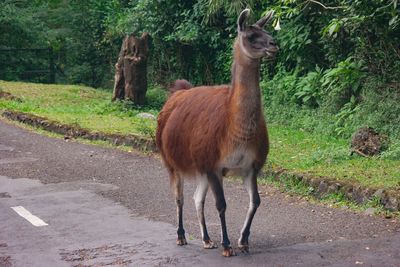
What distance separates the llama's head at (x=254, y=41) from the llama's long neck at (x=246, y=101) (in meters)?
0.06

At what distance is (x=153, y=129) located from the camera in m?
14.7

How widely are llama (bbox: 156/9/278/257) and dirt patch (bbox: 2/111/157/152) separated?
568 centimetres

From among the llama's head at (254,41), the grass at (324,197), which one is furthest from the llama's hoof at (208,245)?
the grass at (324,197)

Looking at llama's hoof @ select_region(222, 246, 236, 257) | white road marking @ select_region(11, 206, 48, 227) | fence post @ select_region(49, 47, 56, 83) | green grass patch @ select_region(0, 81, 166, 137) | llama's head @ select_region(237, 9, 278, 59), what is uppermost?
llama's head @ select_region(237, 9, 278, 59)

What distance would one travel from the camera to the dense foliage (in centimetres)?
1360

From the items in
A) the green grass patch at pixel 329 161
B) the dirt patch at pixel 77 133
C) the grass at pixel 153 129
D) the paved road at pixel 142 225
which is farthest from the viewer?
the dirt patch at pixel 77 133

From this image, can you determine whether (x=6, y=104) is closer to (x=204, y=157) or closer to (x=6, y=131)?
(x=6, y=131)

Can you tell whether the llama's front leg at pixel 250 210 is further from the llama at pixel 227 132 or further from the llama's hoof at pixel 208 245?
the llama's hoof at pixel 208 245

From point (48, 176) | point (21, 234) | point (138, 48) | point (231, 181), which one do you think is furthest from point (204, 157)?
point (138, 48)

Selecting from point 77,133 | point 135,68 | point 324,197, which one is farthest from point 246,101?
point 135,68

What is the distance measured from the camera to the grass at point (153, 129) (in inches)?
404

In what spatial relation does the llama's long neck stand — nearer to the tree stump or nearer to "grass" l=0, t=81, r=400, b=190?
"grass" l=0, t=81, r=400, b=190

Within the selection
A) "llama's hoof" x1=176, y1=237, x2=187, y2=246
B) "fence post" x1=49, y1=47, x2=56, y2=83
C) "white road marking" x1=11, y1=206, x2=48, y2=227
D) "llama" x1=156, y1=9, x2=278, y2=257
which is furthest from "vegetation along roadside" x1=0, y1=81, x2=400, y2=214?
"fence post" x1=49, y1=47, x2=56, y2=83

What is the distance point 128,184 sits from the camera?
11.2 metres
